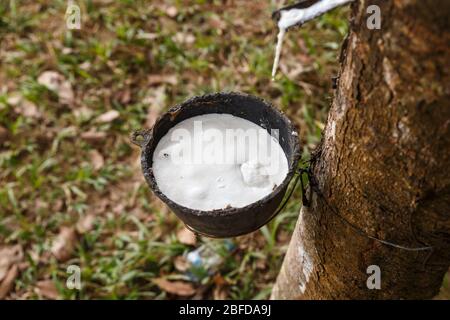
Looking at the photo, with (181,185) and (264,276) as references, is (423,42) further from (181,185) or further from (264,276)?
(264,276)

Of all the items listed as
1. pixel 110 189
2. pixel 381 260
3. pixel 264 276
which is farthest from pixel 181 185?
pixel 110 189

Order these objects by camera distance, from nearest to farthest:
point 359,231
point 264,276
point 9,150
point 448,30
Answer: point 448,30, point 359,231, point 264,276, point 9,150

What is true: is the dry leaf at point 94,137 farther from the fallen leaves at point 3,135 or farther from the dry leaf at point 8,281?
the dry leaf at point 8,281

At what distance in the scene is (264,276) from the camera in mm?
2773

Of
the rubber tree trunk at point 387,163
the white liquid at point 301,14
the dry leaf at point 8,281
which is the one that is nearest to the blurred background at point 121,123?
the dry leaf at point 8,281

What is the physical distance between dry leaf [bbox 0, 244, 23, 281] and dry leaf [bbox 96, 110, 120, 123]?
3.23ft

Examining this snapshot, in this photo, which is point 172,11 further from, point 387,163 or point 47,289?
point 387,163

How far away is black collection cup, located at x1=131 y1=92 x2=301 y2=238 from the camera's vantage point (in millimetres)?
1414

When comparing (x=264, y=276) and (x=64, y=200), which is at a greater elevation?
(x=64, y=200)

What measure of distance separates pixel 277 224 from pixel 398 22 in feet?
6.28

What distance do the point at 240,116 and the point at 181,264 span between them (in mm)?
1371

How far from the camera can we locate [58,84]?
352 cm

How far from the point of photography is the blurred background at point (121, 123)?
2768 mm
